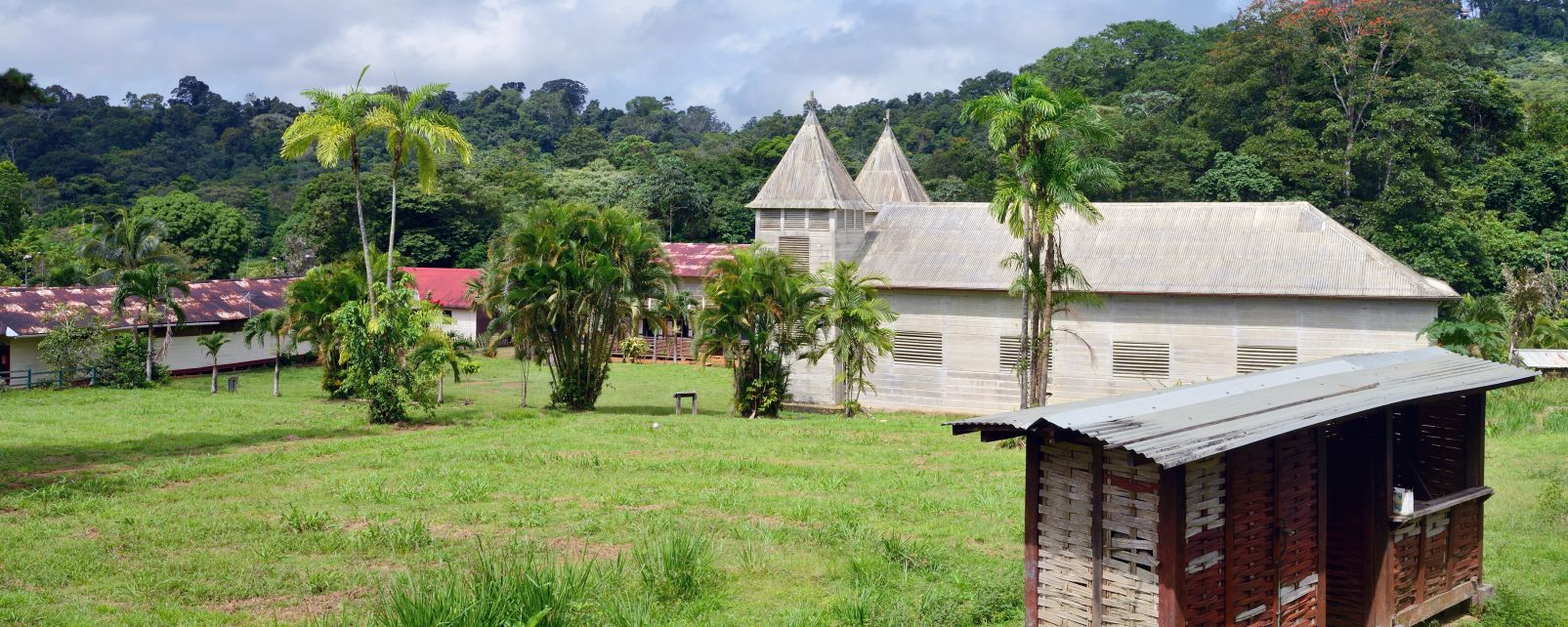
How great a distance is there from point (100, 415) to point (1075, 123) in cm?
2067

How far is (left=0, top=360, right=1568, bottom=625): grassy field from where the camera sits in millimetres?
10141

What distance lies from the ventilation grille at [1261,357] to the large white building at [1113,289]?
33mm

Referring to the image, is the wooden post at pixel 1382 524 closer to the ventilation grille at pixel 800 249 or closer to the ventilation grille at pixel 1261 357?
the ventilation grille at pixel 1261 357

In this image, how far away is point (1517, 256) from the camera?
43.1 m

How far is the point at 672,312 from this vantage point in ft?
92.7

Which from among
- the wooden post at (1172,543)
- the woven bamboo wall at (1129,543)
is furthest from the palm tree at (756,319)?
the wooden post at (1172,543)

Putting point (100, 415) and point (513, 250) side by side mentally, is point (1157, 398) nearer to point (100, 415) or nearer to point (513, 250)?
point (513, 250)

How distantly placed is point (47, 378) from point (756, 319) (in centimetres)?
2029

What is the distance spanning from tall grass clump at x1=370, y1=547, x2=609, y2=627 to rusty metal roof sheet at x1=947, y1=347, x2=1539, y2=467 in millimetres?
3368

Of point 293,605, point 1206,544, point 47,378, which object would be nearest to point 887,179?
point 47,378

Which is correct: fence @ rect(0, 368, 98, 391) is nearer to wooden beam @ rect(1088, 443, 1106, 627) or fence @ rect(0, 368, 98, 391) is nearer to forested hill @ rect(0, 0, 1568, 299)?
forested hill @ rect(0, 0, 1568, 299)

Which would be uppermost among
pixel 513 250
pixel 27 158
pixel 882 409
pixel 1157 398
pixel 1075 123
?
pixel 27 158

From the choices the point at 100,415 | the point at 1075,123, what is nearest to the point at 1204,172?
the point at 1075,123

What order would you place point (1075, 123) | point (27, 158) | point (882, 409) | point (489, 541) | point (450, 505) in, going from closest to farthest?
point (489, 541)
point (450, 505)
point (1075, 123)
point (882, 409)
point (27, 158)
